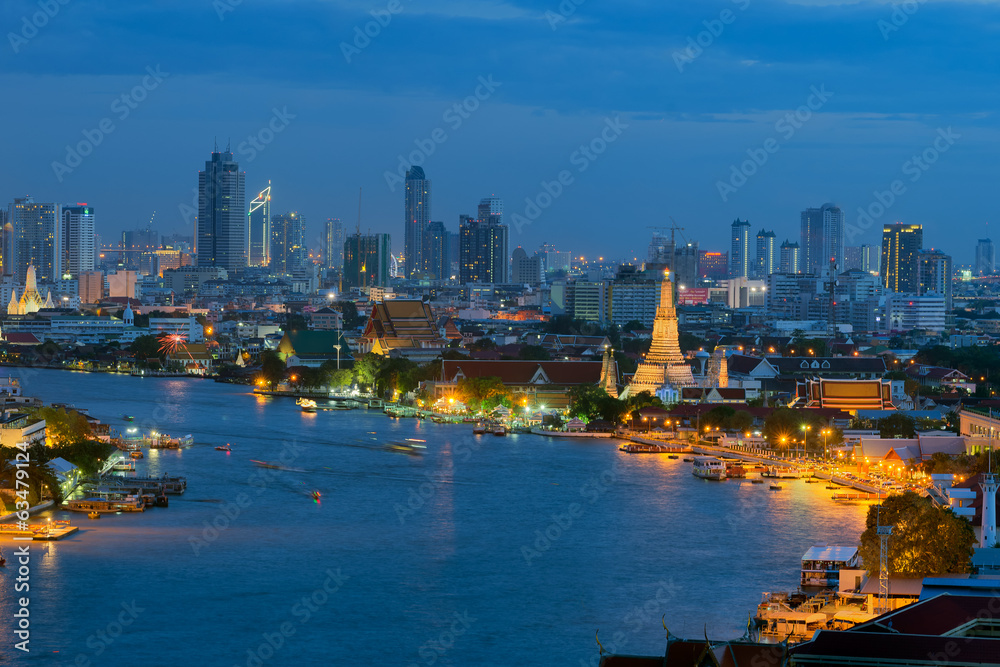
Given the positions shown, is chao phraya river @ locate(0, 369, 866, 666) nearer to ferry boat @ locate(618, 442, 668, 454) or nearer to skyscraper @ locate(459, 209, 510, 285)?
ferry boat @ locate(618, 442, 668, 454)

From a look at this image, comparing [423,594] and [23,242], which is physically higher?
[23,242]

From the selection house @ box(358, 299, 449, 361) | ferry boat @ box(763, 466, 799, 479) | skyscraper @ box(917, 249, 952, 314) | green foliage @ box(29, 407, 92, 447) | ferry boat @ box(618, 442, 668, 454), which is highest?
skyscraper @ box(917, 249, 952, 314)

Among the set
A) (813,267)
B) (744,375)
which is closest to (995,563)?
(744,375)

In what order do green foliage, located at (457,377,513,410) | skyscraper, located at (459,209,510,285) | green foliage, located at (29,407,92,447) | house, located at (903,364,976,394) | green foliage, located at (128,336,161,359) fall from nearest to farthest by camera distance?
green foliage, located at (29,407,92,447)
green foliage, located at (457,377,513,410)
house, located at (903,364,976,394)
green foliage, located at (128,336,161,359)
skyscraper, located at (459,209,510,285)

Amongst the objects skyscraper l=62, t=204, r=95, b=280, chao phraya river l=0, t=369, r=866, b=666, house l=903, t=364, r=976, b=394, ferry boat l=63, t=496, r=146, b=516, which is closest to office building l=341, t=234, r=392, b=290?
skyscraper l=62, t=204, r=95, b=280

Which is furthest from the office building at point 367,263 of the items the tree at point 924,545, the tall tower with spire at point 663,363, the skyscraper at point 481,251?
the tree at point 924,545

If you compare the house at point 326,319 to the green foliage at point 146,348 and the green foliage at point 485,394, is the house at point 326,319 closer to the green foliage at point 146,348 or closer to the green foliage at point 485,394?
the green foliage at point 146,348

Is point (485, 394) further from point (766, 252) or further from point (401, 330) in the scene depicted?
point (766, 252)

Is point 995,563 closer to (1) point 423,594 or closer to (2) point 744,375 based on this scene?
(1) point 423,594
